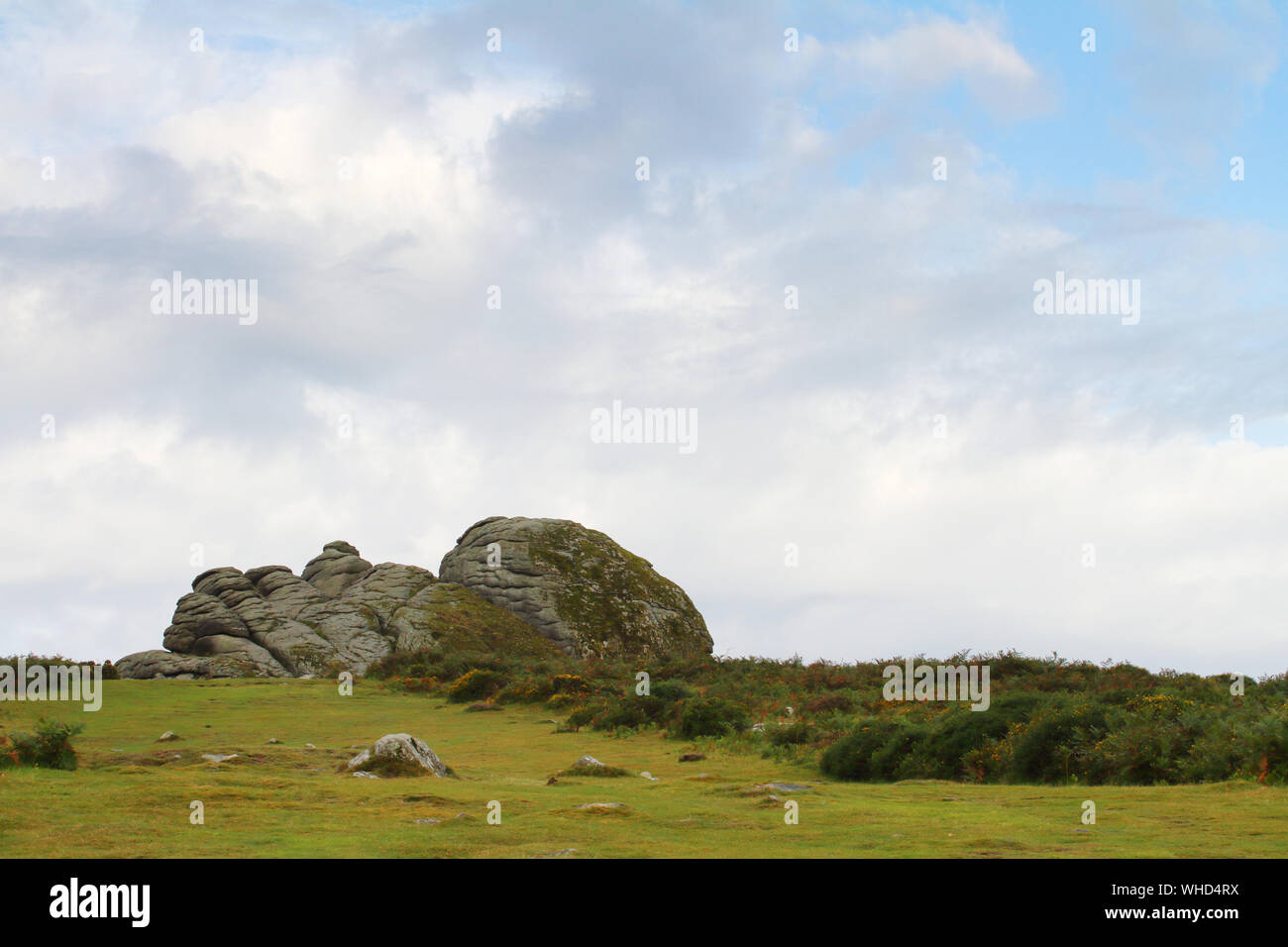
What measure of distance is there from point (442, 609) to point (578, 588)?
841cm

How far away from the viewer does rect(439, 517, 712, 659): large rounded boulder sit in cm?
6219

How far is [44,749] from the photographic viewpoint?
781 inches

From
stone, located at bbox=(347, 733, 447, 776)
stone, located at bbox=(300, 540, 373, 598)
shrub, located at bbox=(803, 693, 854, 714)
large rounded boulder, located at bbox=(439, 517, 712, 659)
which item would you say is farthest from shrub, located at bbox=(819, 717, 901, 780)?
stone, located at bbox=(300, 540, 373, 598)

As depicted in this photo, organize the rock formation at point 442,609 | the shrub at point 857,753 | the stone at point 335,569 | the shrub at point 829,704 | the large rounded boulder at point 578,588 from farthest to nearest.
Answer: the stone at point 335,569, the large rounded boulder at point 578,588, the rock formation at point 442,609, the shrub at point 829,704, the shrub at point 857,753

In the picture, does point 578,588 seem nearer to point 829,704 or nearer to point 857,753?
point 829,704

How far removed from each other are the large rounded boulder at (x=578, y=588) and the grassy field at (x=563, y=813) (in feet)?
117

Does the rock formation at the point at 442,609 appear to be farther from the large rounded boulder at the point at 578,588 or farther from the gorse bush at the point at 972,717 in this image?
the gorse bush at the point at 972,717

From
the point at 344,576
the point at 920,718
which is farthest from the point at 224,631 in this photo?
the point at 920,718

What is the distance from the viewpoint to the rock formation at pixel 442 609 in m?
54.5

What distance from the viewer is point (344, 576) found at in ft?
218

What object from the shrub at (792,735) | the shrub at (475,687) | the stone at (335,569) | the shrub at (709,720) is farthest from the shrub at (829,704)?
the stone at (335,569)

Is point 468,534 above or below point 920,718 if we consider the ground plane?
above
